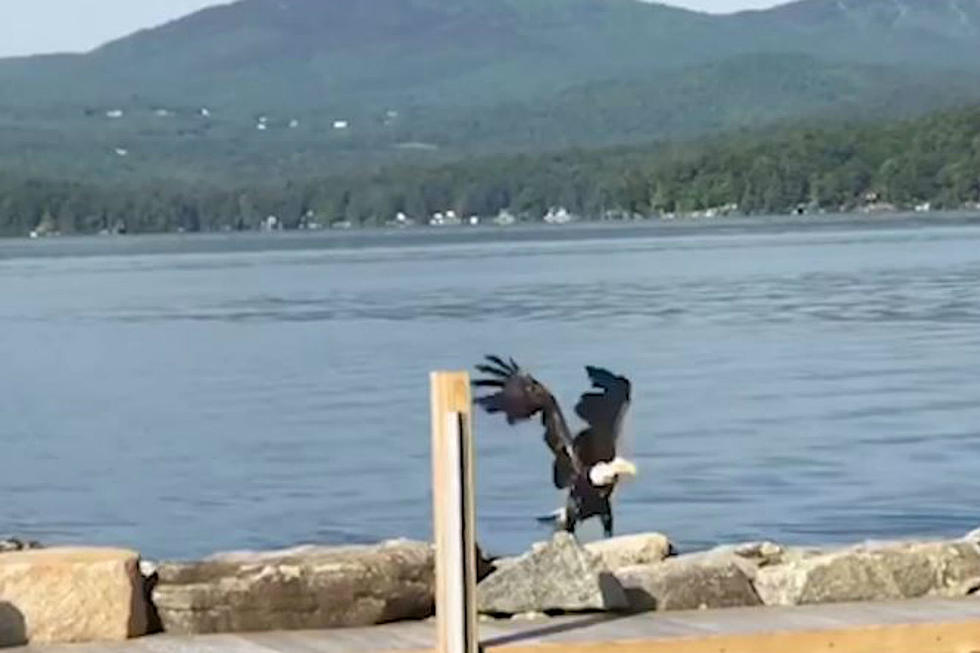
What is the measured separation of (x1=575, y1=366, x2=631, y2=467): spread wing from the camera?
11.7 meters

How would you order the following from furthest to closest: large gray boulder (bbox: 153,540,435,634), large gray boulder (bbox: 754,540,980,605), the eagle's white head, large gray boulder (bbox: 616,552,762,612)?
the eagle's white head
large gray boulder (bbox: 754,540,980,605)
large gray boulder (bbox: 616,552,762,612)
large gray boulder (bbox: 153,540,435,634)

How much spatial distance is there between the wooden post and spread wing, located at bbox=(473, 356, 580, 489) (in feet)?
7.67

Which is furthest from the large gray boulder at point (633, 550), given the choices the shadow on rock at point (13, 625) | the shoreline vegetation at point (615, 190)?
the shoreline vegetation at point (615, 190)

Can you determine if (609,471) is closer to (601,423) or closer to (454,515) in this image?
(601,423)

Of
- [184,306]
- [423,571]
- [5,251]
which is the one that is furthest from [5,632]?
[5,251]

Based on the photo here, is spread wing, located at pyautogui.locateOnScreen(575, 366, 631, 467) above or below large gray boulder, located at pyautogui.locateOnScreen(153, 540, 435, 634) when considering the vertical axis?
above

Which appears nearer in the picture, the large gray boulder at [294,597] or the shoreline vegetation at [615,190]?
the large gray boulder at [294,597]

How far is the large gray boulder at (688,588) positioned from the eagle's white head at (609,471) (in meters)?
1.44

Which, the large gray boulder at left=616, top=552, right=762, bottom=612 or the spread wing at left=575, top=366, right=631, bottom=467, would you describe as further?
the spread wing at left=575, top=366, right=631, bottom=467

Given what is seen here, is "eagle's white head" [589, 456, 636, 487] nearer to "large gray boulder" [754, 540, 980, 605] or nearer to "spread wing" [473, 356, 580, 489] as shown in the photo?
"spread wing" [473, 356, 580, 489]

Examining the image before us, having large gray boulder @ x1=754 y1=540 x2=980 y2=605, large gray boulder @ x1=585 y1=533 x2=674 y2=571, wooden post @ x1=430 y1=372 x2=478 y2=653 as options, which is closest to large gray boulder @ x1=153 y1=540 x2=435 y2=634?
wooden post @ x1=430 y1=372 x2=478 y2=653

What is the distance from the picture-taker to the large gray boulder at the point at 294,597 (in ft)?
31.2

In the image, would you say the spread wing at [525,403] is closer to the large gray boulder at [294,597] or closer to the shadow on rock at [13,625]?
the large gray boulder at [294,597]

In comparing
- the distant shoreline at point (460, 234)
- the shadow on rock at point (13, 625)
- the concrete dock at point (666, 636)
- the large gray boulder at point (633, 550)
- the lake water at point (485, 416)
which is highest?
the shadow on rock at point (13, 625)
